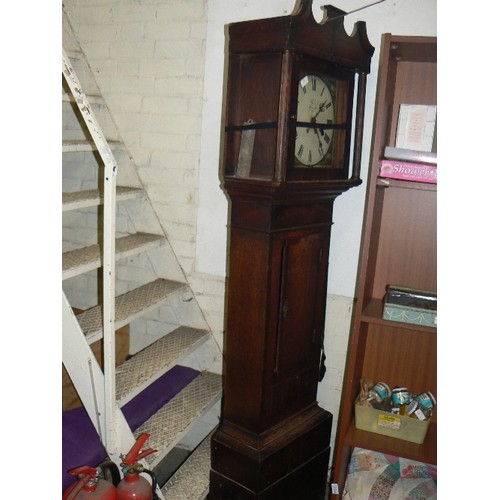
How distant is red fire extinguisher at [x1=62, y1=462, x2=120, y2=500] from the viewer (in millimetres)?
1498

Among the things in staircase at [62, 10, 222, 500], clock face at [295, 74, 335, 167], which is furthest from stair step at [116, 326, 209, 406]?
clock face at [295, 74, 335, 167]

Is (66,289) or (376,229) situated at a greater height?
(376,229)

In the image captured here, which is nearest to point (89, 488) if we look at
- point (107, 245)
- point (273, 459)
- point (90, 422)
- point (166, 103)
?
point (90, 422)

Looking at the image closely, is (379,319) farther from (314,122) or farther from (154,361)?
(154,361)

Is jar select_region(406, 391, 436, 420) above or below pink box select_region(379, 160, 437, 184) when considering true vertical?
below

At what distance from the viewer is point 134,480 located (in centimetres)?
164

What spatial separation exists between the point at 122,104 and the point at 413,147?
1406 millimetres

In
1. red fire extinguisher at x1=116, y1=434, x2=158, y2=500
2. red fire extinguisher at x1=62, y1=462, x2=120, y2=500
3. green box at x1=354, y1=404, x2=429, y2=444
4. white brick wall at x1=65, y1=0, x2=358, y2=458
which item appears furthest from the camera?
white brick wall at x1=65, y1=0, x2=358, y2=458

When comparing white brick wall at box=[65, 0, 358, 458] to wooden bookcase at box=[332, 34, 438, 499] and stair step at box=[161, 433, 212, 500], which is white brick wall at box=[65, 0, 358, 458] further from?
stair step at box=[161, 433, 212, 500]

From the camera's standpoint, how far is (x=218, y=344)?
2.39m

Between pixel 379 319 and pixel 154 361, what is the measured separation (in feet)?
3.20

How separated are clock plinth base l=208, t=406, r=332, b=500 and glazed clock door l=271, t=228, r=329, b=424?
9 cm
